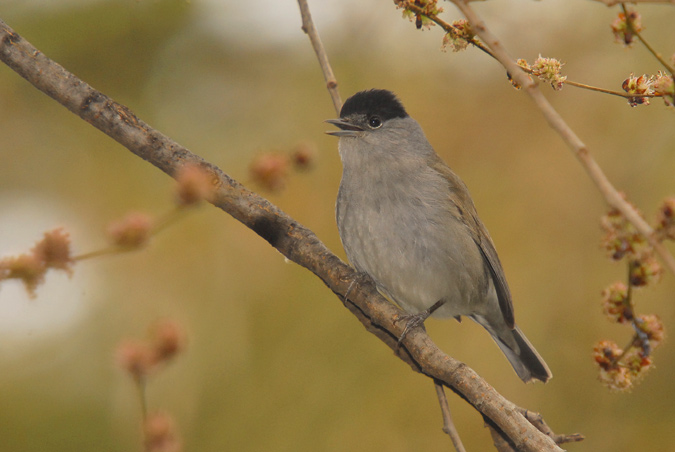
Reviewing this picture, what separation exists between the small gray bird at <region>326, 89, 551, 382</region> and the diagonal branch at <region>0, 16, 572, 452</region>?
0.85 metres

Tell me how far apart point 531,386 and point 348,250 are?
2.26m

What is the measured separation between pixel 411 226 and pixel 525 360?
1.55m

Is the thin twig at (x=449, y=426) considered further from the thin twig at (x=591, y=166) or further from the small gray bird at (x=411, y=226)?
the thin twig at (x=591, y=166)

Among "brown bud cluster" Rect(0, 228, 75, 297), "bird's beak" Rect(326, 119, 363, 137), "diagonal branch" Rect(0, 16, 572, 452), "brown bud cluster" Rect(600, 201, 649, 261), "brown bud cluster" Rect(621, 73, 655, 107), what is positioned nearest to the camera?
"brown bud cluster" Rect(0, 228, 75, 297)

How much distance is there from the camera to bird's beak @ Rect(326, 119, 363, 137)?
4230mm

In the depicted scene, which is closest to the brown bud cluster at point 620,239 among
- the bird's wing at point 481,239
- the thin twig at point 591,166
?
the thin twig at point 591,166

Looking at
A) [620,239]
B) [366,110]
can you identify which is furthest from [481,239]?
[620,239]

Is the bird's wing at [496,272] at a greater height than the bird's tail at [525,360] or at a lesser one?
greater

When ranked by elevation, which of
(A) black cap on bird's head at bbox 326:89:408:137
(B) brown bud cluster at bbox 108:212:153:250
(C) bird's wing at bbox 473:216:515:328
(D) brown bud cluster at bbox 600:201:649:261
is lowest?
(D) brown bud cluster at bbox 600:201:649:261

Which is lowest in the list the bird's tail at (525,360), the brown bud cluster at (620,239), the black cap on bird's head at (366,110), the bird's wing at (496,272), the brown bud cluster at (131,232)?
the brown bud cluster at (620,239)

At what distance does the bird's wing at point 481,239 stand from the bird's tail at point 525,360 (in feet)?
0.96

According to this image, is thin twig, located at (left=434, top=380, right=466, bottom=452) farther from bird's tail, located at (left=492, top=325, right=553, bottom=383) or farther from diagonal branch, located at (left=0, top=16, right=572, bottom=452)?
bird's tail, located at (left=492, top=325, right=553, bottom=383)

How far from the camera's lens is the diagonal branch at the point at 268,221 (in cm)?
237

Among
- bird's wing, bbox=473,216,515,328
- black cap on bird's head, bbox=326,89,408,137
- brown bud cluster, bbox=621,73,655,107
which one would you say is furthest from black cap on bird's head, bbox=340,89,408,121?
brown bud cluster, bbox=621,73,655,107
